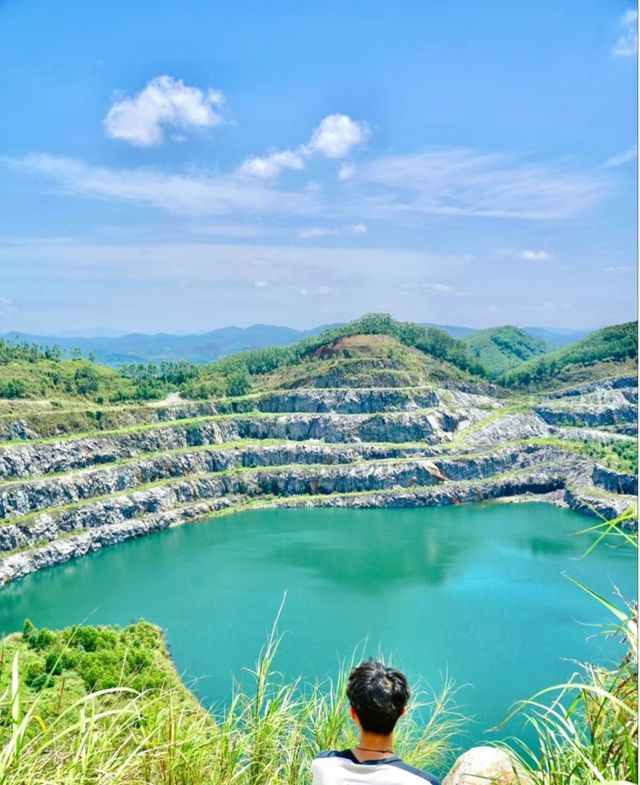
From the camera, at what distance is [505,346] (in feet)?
459

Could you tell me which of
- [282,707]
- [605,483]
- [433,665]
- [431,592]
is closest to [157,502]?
[431,592]

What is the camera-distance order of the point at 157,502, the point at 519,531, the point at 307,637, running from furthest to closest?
the point at 157,502 < the point at 519,531 < the point at 307,637

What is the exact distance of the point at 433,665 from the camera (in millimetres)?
17875

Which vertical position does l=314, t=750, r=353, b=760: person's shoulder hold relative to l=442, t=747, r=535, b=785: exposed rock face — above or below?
above

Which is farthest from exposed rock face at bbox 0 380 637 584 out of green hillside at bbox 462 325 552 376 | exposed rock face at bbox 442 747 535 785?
green hillside at bbox 462 325 552 376

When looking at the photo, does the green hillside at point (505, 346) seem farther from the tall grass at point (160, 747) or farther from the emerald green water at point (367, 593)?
the tall grass at point (160, 747)

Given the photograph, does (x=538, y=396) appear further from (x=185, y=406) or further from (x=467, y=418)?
(x=185, y=406)

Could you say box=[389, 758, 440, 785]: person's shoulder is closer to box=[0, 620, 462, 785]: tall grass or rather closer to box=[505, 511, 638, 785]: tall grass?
box=[505, 511, 638, 785]: tall grass

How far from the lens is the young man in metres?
2.09

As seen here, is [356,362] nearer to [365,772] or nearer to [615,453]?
[615,453]

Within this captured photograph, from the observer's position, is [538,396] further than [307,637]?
Yes

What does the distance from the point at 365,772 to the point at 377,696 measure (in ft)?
0.75

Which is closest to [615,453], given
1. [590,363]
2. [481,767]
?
[590,363]

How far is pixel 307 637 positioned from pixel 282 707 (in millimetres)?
17637
